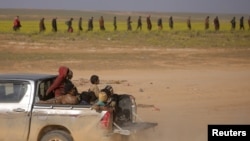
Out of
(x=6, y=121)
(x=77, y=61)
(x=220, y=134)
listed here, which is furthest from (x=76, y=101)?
(x=77, y=61)

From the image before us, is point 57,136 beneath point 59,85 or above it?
beneath

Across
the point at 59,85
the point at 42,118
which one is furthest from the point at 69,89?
the point at 42,118

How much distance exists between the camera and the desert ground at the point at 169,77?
12711mm

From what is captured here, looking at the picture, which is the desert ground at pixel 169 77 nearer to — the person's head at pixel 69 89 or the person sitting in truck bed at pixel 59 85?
the person's head at pixel 69 89

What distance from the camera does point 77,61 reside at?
27.8m

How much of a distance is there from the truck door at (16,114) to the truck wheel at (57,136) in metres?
0.32

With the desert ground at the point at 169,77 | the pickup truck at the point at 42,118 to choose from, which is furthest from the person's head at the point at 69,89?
the desert ground at the point at 169,77

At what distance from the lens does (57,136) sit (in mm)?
8391

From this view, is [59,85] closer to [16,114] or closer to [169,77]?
[16,114]

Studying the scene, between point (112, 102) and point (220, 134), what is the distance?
169 centimetres

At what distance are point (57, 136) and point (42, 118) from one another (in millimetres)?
342

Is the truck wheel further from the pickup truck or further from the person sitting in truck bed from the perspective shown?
the person sitting in truck bed

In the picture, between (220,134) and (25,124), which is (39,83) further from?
(220,134)

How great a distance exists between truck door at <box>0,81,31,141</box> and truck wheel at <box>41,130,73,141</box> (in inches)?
12.7
